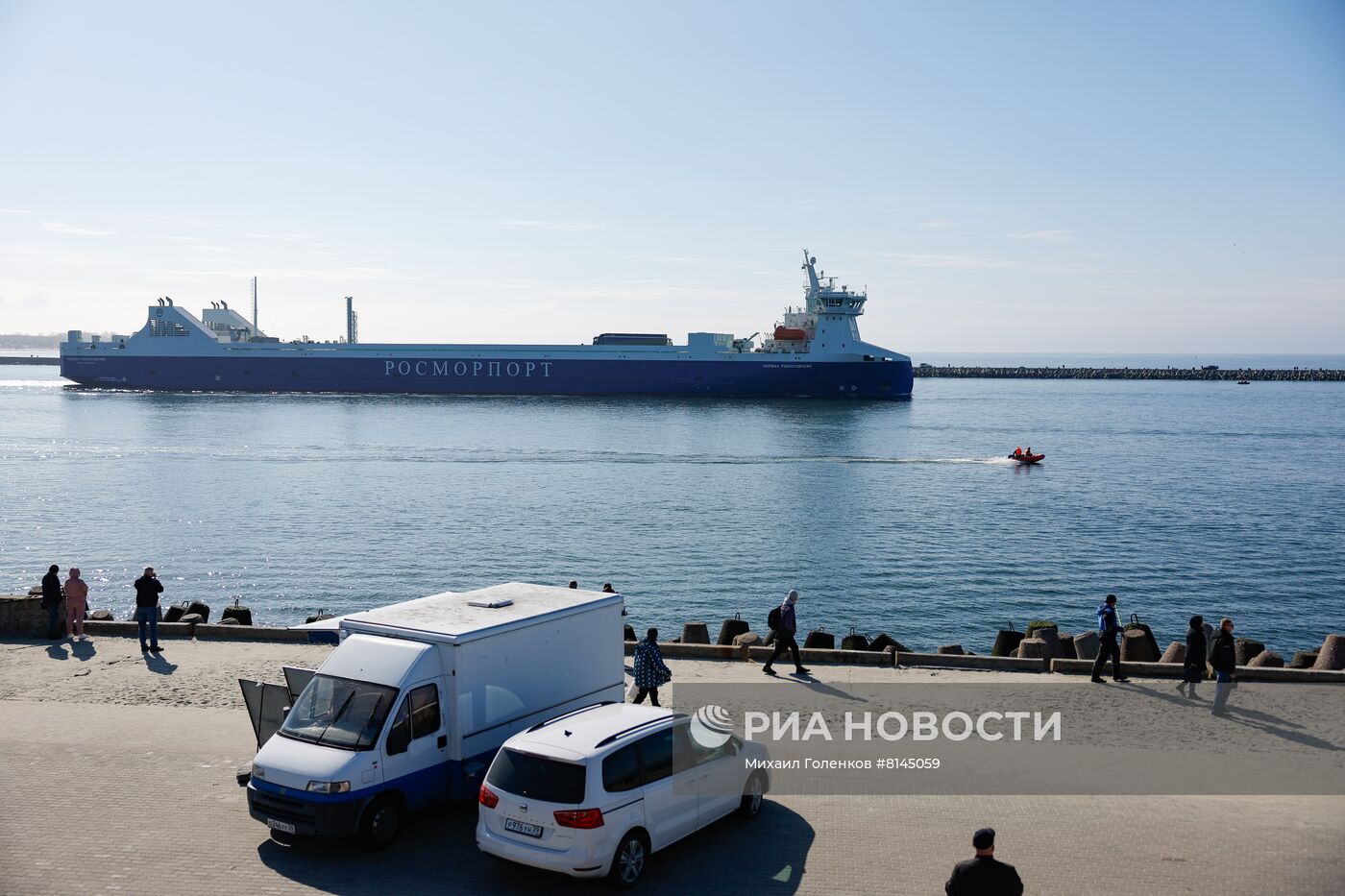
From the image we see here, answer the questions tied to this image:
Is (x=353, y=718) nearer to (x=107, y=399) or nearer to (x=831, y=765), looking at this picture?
(x=831, y=765)

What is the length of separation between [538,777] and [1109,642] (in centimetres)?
848

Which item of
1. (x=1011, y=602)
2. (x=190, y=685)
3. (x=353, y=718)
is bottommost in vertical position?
(x=1011, y=602)

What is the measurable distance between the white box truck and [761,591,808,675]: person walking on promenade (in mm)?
4036

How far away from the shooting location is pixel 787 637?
44.5 ft

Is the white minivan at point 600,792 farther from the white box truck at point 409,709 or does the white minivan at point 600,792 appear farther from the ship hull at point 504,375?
the ship hull at point 504,375

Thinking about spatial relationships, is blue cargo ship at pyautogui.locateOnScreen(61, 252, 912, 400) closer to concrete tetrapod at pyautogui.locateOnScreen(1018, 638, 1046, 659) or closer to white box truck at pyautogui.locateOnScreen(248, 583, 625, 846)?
concrete tetrapod at pyautogui.locateOnScreen(1018, 638, 1046, 659)

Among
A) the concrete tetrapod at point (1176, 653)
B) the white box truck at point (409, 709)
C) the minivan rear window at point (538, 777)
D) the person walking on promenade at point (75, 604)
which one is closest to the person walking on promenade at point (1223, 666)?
the concrete tetrapod at point (1176, 653)

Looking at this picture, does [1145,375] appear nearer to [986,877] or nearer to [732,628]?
[732,628]

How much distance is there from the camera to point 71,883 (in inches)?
298

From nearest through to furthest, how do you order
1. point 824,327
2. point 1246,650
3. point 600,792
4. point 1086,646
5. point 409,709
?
point 600,792 → point 409,709 → point 1086,646 → point 1246,650 → point 824,327

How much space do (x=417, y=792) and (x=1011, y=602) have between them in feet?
68.4

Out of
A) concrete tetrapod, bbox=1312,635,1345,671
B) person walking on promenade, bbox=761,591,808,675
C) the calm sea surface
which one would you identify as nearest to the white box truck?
person walking on promenade, bbox=761,591,808,675

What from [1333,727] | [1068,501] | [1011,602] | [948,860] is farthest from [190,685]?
[1068,501]

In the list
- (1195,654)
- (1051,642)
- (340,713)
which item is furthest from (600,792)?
(1051,642)
